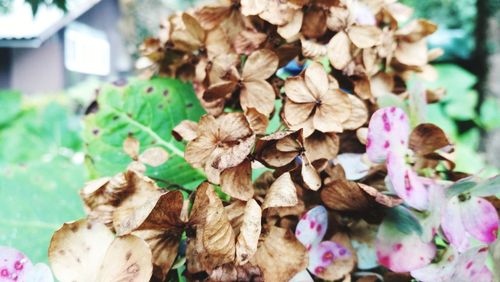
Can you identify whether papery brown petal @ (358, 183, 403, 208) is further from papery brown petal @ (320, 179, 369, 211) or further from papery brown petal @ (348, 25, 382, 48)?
papery brown petal @ (348, 25, 382, 48)

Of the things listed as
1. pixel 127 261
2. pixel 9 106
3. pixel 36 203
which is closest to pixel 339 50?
pixel 127 261

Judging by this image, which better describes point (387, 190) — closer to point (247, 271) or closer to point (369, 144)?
point (369, 144)

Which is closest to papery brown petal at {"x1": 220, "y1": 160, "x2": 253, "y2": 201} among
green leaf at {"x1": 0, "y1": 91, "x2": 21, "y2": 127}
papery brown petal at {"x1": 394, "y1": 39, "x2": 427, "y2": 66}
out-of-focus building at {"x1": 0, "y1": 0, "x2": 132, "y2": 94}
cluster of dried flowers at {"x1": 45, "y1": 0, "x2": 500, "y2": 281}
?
cluster of dried flowers at {"x1": 45, "y1": 0, "x2": 500, "y2": 281}

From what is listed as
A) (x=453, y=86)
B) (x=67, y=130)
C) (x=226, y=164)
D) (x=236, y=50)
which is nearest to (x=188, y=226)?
(x=226, y=164)

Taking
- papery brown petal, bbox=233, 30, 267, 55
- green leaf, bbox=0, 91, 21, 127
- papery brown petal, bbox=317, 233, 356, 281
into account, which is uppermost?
papery brown petal, bbox=233, 30, 267, 55

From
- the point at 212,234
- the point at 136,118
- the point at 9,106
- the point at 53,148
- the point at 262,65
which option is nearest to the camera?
the point at 212,234

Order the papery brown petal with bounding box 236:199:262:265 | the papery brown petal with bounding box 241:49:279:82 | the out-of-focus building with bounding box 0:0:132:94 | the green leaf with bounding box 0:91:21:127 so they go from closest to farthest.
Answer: the papery brown petal with bounding box 236:199:262:265 → the papery brown petal with bounding box 241:49:279:82 → the green leaf with bounding box 0:91:21:127 → the out-of-focus building with bounding box 0:0:132:94

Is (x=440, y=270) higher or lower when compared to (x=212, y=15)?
lower

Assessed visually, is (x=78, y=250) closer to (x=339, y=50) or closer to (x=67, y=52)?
(x=339, y=50)
